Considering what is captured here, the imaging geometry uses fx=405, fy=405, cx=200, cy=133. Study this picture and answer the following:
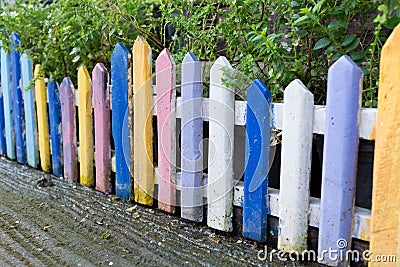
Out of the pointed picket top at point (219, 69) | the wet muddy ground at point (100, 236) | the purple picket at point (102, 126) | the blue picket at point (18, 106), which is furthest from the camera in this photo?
the blue picket at point (18, 106)

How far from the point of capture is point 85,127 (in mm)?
2383

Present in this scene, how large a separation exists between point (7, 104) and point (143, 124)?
1421 mm

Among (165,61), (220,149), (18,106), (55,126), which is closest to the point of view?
(220,149)

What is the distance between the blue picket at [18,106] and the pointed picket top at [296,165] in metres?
2.02

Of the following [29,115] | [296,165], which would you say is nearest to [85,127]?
[29,115]

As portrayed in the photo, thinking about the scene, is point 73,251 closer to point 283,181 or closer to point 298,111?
point 283,181

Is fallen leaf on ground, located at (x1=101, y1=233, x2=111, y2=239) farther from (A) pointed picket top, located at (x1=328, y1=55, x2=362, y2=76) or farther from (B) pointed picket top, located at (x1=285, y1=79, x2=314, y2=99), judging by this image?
(A) pointed picket top, located at (x1=328, y1=55, x2=362, y2=76)

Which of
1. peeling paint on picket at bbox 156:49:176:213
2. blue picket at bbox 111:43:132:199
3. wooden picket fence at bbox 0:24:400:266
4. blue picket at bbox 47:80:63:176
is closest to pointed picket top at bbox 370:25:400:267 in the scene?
wooden picket fence at bbox 0:24:400:266

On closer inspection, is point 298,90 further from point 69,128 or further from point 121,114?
point 69,128

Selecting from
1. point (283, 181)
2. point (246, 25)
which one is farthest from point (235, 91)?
point (283, 181)

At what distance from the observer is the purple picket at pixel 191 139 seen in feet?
6.04

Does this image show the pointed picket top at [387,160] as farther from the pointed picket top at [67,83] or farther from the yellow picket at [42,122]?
the yellow picket at [42,122]

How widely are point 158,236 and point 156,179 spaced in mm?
348

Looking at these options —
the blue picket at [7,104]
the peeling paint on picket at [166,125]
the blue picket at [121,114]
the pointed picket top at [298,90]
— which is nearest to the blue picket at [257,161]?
the pointed picket top at [298,90]
